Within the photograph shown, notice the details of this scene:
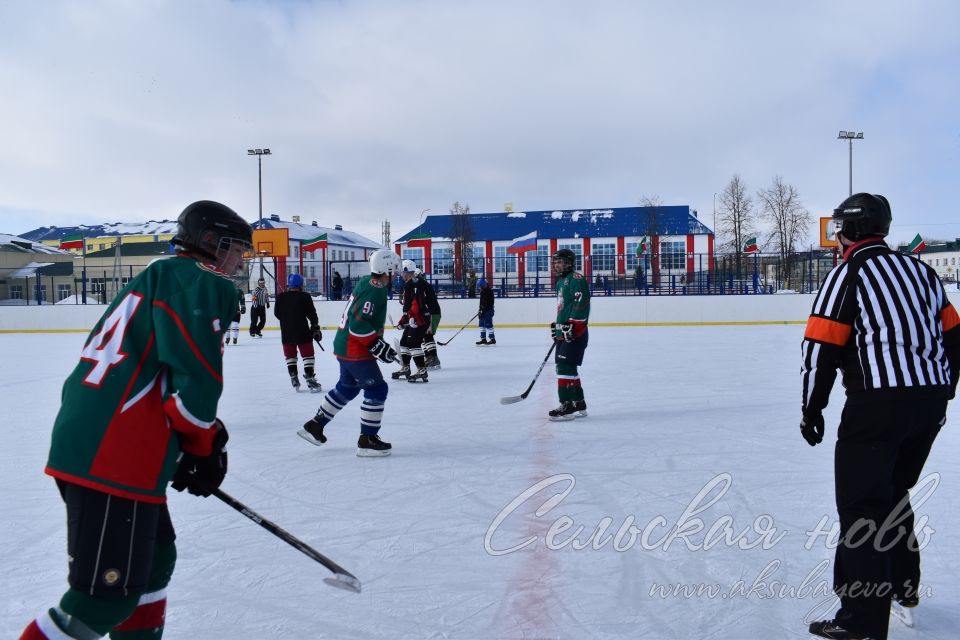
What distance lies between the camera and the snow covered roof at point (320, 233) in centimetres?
5160

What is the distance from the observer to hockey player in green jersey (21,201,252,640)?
1471 mm

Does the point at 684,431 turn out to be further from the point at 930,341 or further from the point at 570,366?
the point at 930,341

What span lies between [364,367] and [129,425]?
116 inches

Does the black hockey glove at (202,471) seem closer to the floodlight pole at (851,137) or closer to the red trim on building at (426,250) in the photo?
the red trim on building at (426,250)

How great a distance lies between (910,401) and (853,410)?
0.46 feet

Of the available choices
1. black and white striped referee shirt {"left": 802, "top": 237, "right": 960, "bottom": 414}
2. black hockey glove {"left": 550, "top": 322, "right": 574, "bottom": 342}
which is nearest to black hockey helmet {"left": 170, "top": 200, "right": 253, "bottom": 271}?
black and white striped referee shirt {"left": 802, "top": 237, "right": 960, "bottom": 414}

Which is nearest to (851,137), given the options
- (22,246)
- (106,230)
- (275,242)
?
(275,242)

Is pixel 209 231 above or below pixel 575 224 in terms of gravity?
below

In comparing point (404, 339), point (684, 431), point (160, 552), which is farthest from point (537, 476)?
point (404, 339)

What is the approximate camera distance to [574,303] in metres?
5.56

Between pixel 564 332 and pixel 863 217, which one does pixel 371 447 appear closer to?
pixel 564 332

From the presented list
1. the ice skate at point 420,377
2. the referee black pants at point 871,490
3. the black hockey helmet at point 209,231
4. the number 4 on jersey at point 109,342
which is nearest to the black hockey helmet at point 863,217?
the referee black pants at point 871,490

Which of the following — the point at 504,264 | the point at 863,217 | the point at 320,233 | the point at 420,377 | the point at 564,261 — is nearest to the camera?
the point at 863,217

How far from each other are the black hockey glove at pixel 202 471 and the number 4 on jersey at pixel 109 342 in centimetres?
30
